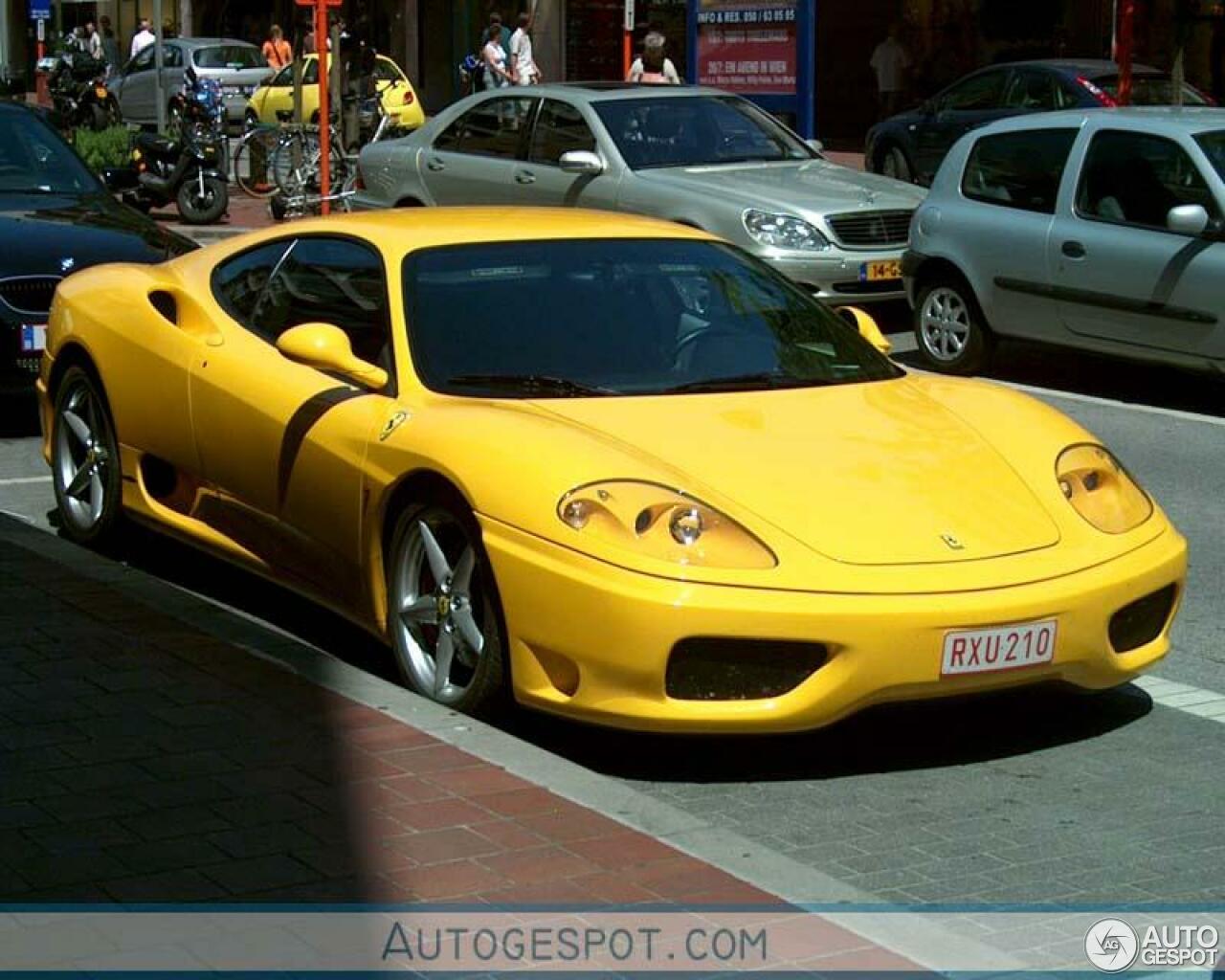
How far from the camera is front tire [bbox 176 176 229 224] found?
72.2 feet

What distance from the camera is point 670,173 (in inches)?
604

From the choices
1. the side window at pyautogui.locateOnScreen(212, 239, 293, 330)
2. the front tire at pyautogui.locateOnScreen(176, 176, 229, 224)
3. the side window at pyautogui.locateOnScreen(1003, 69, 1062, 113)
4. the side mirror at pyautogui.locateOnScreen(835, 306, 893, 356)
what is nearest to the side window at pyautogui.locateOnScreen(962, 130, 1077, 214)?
the side mirror at pyautogui.locateOnScreen(835, 306, 893, 356)

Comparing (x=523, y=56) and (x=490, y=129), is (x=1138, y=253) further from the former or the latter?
(x=523, y=56)

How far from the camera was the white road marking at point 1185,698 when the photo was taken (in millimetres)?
6508

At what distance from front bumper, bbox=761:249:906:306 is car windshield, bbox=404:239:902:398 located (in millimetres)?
7194

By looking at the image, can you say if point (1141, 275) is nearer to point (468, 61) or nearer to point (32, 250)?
point (32, 250)

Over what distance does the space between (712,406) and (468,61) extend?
1260 inches

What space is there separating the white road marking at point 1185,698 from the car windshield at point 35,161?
7.44 meters

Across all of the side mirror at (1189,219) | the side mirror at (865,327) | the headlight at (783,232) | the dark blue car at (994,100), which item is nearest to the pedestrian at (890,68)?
the dark blue car at (994,100)

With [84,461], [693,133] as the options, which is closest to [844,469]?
[84,461]

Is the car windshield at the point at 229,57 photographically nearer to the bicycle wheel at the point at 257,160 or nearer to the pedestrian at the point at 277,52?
the pedestrian at the point at 277,52

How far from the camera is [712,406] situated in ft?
20.9

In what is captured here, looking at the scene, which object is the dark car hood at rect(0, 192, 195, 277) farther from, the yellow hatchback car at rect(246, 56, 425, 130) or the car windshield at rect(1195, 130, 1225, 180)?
the yellow hatchback car at rect(246, 56, 425, 130)

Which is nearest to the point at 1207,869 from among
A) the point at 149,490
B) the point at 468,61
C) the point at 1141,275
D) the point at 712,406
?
the point at 712,406
